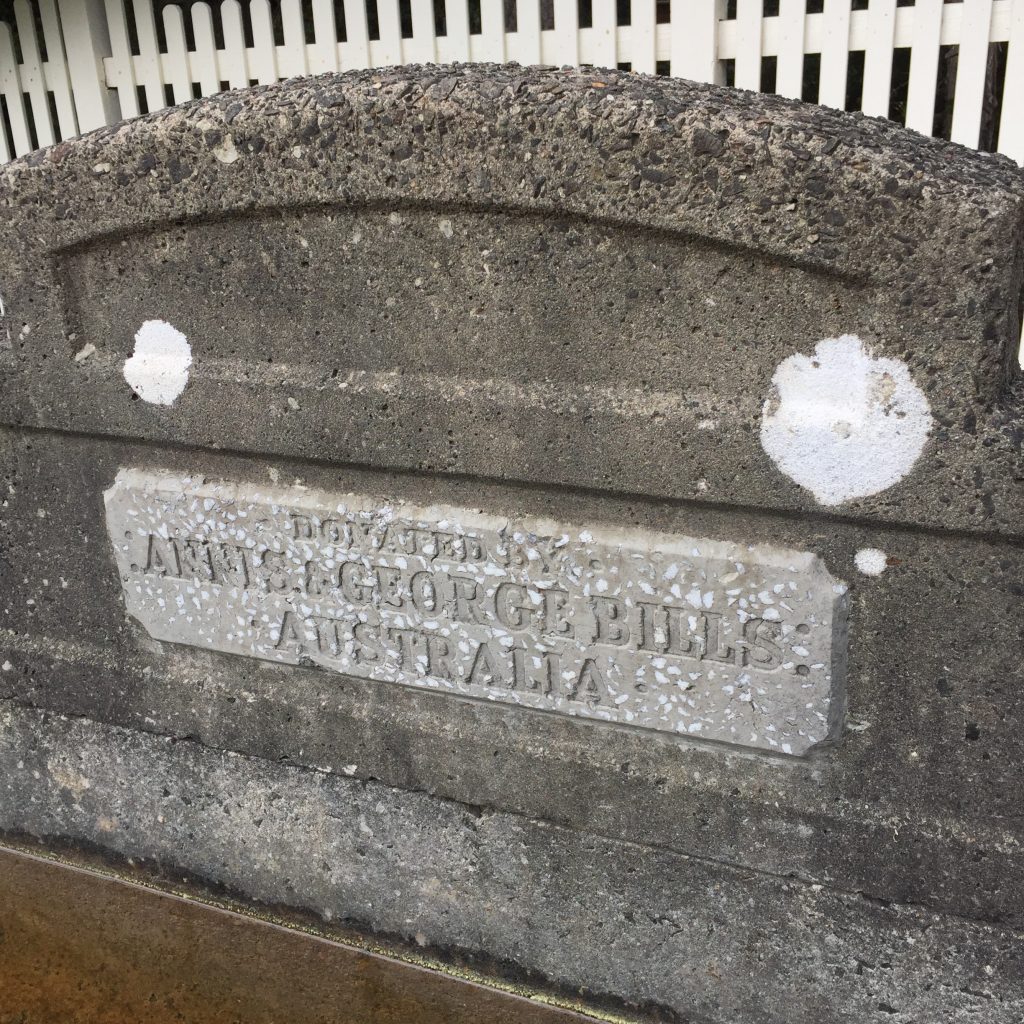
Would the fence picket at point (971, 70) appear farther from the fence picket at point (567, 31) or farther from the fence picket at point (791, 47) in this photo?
the fence picket at point (567, 31)

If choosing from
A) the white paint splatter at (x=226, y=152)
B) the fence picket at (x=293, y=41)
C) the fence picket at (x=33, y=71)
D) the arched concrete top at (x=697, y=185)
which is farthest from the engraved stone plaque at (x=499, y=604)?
the fence picket at (x=33, y=71)

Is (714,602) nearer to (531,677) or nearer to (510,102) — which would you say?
(531,677)

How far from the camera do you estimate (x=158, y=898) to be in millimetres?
1937

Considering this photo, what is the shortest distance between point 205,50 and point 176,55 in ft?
0.50

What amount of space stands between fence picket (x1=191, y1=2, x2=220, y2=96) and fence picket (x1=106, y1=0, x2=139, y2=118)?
1.12 feet

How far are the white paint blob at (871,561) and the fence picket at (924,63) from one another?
2.57m

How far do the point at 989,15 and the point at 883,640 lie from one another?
2.78 meters

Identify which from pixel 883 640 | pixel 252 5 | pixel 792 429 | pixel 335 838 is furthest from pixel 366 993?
pixel 252 5

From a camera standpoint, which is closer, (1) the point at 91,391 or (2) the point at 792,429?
(2) the point at 792,429

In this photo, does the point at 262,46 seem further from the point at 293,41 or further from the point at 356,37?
the point at 356,37

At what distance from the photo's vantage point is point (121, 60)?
178 inches

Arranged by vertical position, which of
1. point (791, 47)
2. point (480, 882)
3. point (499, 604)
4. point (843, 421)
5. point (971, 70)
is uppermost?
point (791, 47)

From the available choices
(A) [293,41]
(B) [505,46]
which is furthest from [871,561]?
(A) [293,41]

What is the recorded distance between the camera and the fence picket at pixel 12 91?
4715mm
